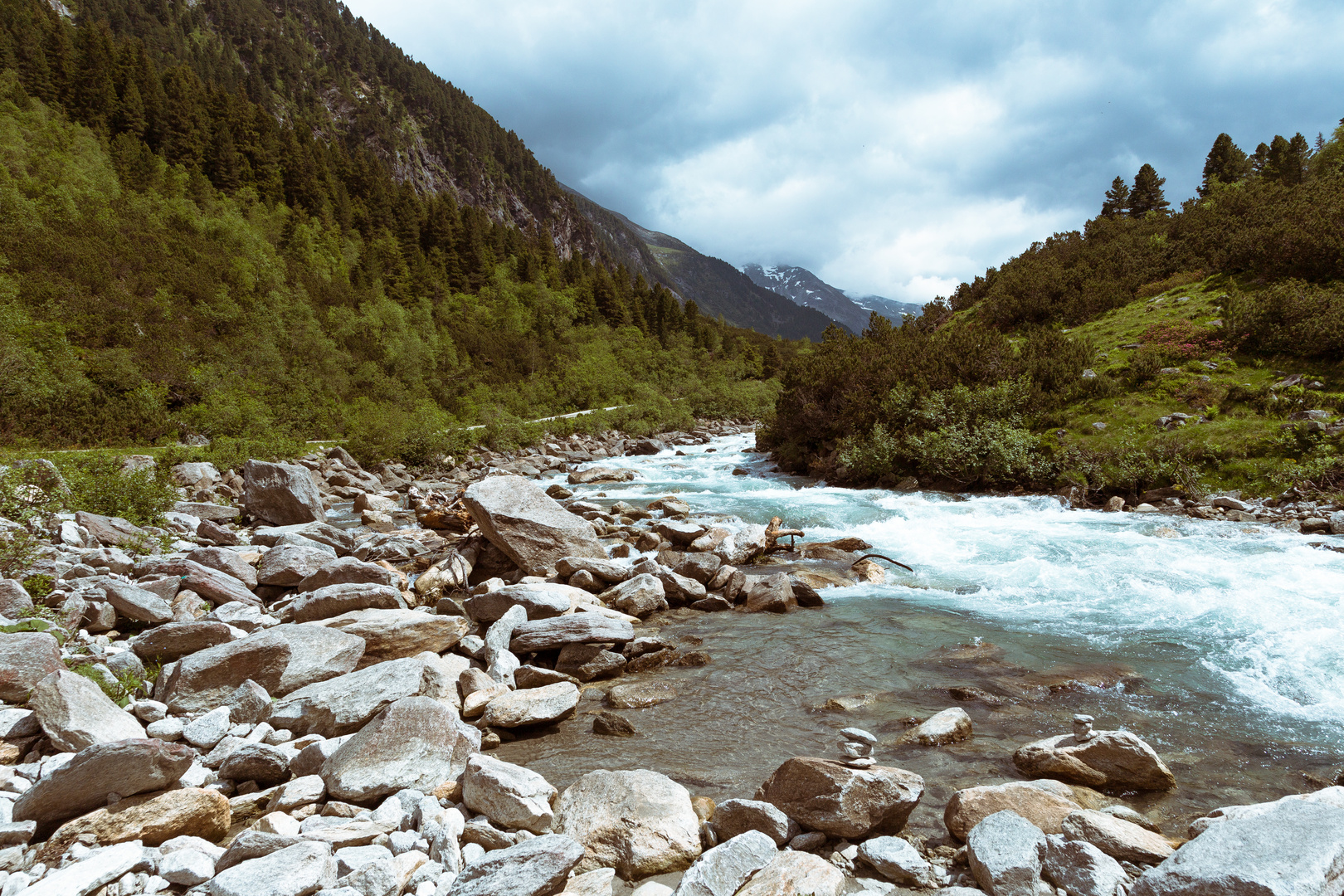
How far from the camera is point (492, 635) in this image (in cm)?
755

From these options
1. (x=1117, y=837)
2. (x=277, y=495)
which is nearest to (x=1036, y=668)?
(x=1117, y=837)

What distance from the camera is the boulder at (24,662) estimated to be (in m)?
4.89

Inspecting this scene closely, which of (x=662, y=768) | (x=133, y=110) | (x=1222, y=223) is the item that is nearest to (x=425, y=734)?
(x=662, y=768)

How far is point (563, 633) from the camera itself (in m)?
7.63

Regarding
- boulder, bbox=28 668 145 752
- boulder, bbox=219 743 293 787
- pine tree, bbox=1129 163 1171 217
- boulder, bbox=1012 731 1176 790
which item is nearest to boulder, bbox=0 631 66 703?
boulder, bbox=28 668 145 752

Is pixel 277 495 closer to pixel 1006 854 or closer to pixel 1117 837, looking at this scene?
pixel 1006 854

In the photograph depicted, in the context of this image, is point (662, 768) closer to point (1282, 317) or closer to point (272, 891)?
point (272, 891)

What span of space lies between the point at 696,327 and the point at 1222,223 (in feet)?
213

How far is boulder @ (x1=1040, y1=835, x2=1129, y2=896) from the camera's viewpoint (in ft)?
10.1

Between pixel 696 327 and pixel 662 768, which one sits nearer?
pixel 662 768

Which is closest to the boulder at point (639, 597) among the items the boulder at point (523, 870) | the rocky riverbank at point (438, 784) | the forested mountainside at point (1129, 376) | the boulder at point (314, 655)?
the rocky riverbank at point (438, 784)

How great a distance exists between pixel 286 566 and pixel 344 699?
16.6ft

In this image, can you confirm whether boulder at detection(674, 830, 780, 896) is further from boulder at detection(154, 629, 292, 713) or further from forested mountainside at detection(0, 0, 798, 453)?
forested mountainside at detection(0, 0, 798, 453)

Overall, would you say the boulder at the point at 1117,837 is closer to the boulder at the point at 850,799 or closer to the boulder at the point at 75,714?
the boulder at the point at 850,799
